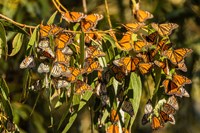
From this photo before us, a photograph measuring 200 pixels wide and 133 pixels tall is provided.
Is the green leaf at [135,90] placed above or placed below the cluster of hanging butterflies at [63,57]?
below

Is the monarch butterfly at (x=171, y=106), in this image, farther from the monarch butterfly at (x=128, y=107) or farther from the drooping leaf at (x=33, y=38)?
the drooping leaf at (x=33, y=38)

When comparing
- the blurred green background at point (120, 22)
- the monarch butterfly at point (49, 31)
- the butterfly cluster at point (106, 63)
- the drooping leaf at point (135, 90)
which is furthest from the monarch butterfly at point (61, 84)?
the blurred green background at point (120, 22)

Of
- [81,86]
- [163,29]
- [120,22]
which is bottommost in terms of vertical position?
[81,86]

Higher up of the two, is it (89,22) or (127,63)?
(89,22)

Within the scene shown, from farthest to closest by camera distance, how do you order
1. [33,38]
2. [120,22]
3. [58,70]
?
[120,22]
[33,38]
[58,70]

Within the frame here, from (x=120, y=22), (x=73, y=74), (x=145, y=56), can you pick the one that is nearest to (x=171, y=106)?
(x=145, y=56)

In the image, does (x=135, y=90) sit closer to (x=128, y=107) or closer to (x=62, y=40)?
(x=128, y=107)

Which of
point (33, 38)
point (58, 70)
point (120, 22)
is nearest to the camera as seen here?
point (58, 70)

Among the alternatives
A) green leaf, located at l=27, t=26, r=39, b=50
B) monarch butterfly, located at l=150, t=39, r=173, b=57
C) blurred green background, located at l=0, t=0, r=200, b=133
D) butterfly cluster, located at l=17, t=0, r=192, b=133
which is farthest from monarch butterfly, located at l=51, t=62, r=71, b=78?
blurred green background, located at l=0, t=0, r=200, b=133
